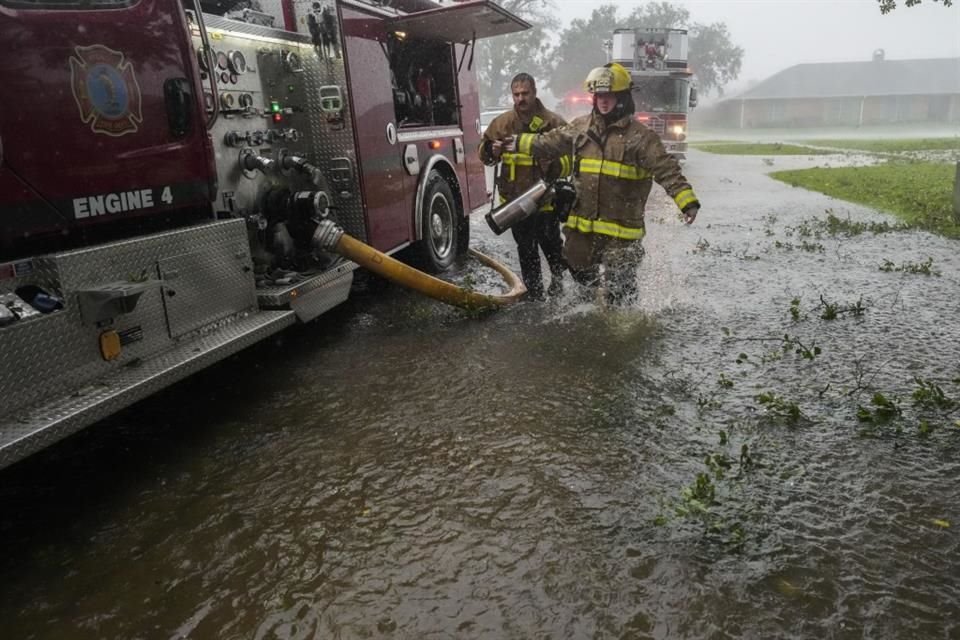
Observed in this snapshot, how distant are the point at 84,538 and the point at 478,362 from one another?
8.08 ft

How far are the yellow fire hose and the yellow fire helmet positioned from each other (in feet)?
5.68

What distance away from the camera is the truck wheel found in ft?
22.2

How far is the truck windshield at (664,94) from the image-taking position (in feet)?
65.8

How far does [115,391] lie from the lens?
10.3 feet

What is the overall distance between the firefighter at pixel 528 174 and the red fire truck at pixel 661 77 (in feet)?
47.4

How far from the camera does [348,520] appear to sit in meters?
2.93

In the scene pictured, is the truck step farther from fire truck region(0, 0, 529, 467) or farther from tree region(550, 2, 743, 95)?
tree region(550, 2, 743, 95)

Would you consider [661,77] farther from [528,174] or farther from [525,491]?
[525,491]

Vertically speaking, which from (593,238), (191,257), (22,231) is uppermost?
(22,231)

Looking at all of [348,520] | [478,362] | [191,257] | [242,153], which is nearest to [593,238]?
[478,362]

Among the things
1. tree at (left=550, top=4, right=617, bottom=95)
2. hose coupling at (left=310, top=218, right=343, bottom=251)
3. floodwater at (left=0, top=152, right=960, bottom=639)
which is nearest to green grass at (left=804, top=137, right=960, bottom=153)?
floodwater at (left=0, top=152, right=960, bottom=639)

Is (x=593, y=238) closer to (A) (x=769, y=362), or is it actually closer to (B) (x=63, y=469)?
(A) (x=769, y=362)

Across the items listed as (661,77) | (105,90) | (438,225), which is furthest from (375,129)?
(661,77)

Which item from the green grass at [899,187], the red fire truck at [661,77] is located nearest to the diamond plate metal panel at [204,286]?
the green grass at [899,187]
